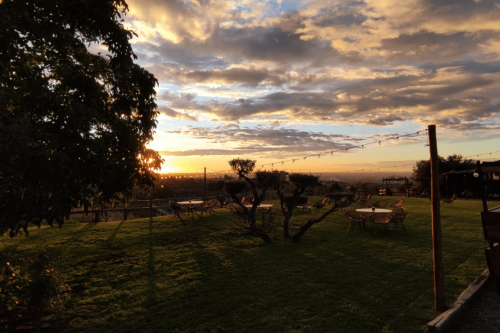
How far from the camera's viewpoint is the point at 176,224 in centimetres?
1392

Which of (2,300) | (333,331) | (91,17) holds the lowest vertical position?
(333,331)

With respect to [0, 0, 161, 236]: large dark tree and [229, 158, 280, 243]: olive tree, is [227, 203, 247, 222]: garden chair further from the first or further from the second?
[0, 0, 161, 236]: large dark tree

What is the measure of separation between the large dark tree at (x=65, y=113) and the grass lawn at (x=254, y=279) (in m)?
1.32

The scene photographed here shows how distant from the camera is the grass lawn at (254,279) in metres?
4.31

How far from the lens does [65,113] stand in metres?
3.65

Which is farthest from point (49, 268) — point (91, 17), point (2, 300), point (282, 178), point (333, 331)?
point (282, 178)

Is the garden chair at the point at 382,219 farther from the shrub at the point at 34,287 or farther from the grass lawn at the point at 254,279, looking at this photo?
the shrub at the point at 34,287

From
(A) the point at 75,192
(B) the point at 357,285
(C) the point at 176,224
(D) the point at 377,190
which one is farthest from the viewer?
(D) the point at 377,190

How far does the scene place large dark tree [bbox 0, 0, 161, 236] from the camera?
9.95 ft

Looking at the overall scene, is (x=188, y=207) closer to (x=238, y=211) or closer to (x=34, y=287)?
(x=238, y=211)

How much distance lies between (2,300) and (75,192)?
138cm

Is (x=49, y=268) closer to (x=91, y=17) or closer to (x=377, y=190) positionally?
(x=91, y=17)

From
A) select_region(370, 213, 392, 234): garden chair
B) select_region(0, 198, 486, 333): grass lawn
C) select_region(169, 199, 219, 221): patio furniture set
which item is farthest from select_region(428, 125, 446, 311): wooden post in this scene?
select_region(169, 199, 219, 221): patio furniture set

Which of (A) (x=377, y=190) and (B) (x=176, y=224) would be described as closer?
(B) (x=176, y=224)
